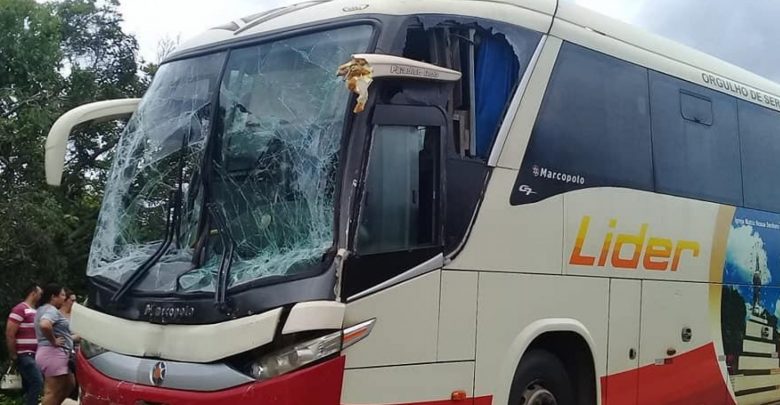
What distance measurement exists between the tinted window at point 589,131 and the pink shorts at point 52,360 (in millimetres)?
5305

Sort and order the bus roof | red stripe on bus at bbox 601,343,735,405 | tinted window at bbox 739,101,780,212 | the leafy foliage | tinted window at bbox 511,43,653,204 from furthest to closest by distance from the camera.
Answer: the leafy foliage → tinted window at bbox 739,101,780,212 → red stripe on bus at bbox 601,343,735,405 → tinted window at bbox 511,43,653,204 → the bus roof

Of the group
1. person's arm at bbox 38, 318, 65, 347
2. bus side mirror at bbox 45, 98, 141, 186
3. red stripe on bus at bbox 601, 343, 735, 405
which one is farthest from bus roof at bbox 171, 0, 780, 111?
person's arm at bbox 38, 318, 65, 347

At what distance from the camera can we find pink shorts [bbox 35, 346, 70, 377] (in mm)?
8625

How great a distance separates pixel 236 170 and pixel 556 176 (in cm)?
233

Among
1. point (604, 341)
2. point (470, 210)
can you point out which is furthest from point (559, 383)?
point (470, 210)

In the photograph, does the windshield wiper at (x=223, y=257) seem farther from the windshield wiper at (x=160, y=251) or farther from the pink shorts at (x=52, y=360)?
the pink shorts at (x=52, y=360)

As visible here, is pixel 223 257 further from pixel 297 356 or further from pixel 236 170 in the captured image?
pixel 297 356

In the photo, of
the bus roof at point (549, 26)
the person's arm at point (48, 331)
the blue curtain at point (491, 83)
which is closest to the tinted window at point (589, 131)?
the bus roof at point (549, 26)

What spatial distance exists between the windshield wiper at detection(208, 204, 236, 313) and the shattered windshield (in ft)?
0.04

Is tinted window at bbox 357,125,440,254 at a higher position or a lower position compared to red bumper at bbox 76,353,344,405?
higher

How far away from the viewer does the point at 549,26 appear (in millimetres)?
6293

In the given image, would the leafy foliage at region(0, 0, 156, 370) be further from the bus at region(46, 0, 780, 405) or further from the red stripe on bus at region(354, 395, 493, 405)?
the red stripe on bus at region(354, 395, 493, 405)

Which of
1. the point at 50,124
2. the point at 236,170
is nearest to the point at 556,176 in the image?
the point at 236,170

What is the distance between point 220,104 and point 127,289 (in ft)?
4.49
